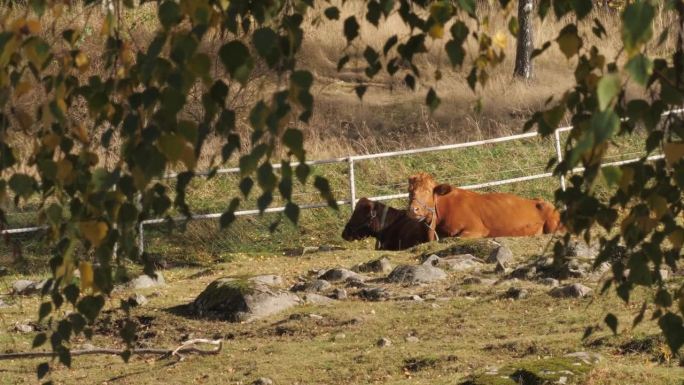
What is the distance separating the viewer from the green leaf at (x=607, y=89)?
2.56 m

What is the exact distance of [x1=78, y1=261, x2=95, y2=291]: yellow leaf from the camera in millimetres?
3947

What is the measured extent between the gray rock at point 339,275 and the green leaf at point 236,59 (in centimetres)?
996

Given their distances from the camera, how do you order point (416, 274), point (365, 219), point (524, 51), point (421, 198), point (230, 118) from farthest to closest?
point (524, 51) → point (365, 219) → point (421, 198) → point (416, 274) → point (230, 118)

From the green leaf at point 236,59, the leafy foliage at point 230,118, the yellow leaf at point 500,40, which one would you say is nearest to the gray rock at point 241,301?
the leafy foliage at point 230,118

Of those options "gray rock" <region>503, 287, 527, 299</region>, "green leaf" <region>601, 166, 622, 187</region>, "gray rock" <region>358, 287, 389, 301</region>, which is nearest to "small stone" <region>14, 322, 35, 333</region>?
"gray rock" <region>358, 287, 389, 301</region>

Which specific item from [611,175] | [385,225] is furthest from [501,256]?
[611,175]

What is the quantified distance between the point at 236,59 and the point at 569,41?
1.22 meters

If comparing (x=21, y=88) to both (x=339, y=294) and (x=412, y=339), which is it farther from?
(x=339, y=294)

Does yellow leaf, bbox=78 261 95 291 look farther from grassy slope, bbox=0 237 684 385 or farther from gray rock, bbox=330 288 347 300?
gray rock, bbox=330 288 347 300

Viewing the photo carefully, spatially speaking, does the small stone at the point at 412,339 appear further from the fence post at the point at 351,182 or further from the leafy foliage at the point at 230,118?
the fence post at the point at 351,182

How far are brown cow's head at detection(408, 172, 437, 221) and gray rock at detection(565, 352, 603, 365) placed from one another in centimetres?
689

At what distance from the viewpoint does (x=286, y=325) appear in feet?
37.2

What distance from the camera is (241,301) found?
11922 mm

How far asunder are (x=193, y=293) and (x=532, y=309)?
3.79 meters
